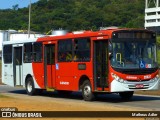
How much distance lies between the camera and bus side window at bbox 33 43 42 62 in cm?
2550

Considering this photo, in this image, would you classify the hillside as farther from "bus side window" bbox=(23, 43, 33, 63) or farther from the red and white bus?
the red and white bus

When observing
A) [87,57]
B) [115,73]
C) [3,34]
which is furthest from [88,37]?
[3,34]

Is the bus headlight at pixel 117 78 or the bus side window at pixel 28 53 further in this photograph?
the bus side window at pixel 28 53

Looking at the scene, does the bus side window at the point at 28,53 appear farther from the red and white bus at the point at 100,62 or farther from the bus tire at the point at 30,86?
the red and white bus at the point at 100,62

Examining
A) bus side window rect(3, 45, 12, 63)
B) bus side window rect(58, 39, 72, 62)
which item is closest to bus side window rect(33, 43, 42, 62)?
bus side window rect(58, 39, 72, 62)

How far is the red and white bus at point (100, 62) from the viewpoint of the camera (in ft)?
66.9

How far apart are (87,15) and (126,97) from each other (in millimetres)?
117823

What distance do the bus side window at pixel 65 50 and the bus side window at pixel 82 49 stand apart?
53cm

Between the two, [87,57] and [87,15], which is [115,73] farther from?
[87,15]

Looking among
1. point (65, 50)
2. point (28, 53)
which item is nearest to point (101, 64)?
point (65, 50)

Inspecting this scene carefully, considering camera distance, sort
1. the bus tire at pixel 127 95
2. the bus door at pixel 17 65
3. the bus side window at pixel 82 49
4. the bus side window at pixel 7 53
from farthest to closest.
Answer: the bus side window at pixel 7 53 → the bus door at pixel 17 65 → the bus tire at pixel 127 95 → the bus side window at pixel 82 49

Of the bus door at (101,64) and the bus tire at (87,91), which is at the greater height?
the bus door at (101,64)

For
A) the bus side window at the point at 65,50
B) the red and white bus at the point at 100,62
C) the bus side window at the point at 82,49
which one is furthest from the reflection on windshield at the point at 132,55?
the bus side window at the point at 65,50

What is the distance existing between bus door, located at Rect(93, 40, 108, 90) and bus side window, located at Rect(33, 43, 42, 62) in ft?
16.6
